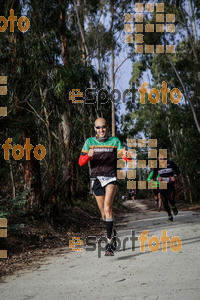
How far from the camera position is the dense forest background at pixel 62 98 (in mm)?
7961

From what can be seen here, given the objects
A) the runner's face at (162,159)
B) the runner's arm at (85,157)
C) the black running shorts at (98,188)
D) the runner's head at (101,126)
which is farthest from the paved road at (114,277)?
the runner's face at (162,159)

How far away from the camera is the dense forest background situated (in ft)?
26.1

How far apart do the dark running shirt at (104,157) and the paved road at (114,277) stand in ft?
3.94

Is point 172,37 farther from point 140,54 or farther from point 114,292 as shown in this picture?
point 114,292

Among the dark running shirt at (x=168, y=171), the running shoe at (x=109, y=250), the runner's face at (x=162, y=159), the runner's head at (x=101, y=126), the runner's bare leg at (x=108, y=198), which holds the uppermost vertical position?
the runner's head at (x=101, y=126)

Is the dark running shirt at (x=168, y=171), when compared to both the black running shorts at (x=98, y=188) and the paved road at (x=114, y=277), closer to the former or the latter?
the paved road at (x=114, y=277)

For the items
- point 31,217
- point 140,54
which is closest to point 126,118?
point 140,54

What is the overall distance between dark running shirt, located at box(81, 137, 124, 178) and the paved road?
1202 mm

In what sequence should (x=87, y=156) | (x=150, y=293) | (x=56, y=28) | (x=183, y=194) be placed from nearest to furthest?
(x=150, y=293), (x=87, y=156), (x=56, y=28), (x=183, y=194)

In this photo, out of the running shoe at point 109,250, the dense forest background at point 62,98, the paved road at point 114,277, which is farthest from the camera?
the dense forest background at point 62,98

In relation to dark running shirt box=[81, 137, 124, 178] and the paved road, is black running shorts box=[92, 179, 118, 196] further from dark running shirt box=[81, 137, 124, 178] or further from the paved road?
the paved road

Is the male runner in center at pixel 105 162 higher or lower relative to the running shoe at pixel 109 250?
higher

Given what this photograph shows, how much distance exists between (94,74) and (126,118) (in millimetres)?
15739

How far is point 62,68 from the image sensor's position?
9523 millimetres
